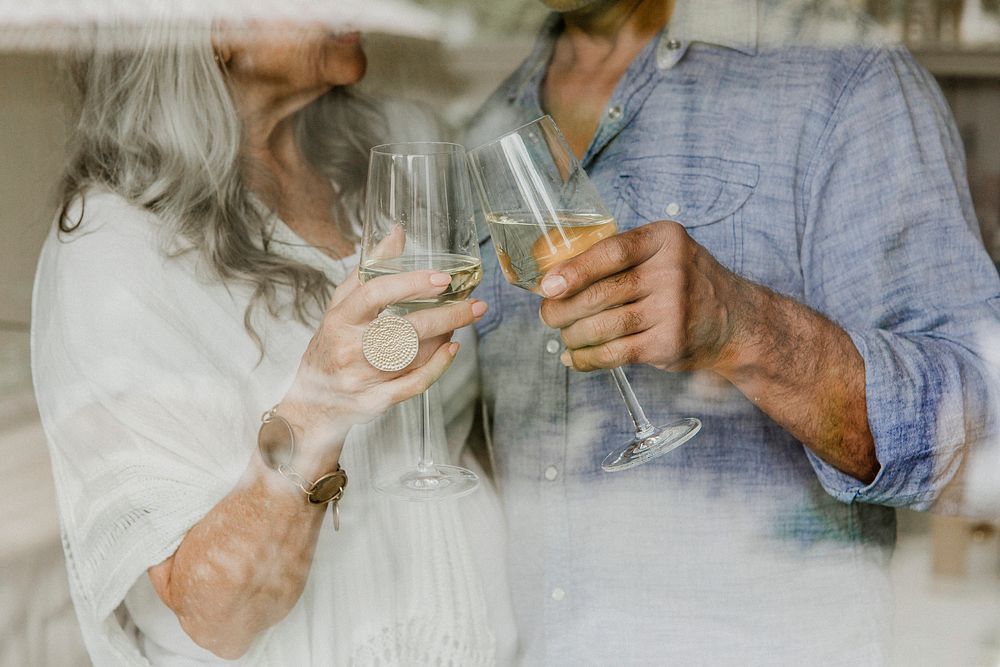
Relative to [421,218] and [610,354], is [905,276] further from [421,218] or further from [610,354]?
[421,218]

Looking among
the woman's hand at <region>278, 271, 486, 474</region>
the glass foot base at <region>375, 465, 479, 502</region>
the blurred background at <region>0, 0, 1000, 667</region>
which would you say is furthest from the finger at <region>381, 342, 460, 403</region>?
the blurred background at <region>0, 0, 1000, 667</region>

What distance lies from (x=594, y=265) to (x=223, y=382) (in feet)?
0.99

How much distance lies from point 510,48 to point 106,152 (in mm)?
308

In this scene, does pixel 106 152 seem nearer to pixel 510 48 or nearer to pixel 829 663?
pixel 510 48

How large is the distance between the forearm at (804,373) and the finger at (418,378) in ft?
0.62

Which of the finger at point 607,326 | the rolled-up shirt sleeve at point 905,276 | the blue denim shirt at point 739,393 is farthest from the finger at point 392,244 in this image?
the rolled-up shirt sleeve at point 905,276

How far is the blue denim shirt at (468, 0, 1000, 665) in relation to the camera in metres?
0.66

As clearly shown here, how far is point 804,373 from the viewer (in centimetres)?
64

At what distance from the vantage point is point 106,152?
680 mm

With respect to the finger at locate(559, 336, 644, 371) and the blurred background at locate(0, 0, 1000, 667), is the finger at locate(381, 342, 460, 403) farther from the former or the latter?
the blurred background at locate(0, 0, 1000, 667)

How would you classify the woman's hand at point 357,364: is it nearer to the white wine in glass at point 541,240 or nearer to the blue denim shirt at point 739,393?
the white wine in glass at point 541,240

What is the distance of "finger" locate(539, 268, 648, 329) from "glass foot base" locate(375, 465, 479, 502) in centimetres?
17

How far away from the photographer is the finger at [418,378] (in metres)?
0.57

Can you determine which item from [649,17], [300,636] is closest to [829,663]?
[300,636]
